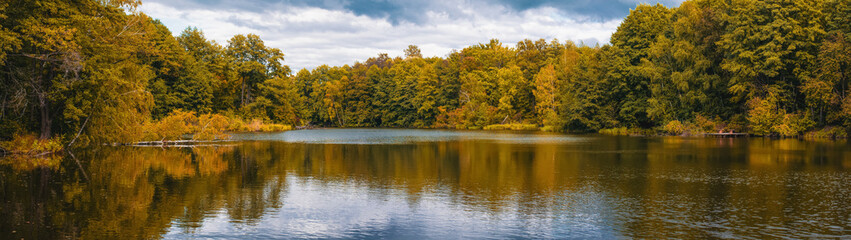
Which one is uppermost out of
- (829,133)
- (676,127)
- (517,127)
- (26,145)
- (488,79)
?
(488,79)

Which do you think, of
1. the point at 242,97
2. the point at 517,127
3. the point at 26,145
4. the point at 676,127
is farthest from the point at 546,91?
the point at 26,145

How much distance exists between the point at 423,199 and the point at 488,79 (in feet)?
267

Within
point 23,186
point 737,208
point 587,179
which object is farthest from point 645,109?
point 23,186

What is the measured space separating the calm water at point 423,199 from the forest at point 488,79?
16.9ft

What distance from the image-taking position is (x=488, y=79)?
94.9 meters

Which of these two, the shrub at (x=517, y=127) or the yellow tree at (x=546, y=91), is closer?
the yellow tree at (x=546, y=91)

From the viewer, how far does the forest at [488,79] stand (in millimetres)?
27312

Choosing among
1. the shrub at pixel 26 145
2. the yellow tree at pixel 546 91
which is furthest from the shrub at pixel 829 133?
the shrub at pixel 26 145

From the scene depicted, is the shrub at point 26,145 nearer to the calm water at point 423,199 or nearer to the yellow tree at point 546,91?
the calm water at point 423,199

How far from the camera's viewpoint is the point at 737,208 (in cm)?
1345

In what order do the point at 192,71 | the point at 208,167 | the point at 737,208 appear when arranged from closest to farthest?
the point at 737,208 → the point at 208,167 → the point at 192,71

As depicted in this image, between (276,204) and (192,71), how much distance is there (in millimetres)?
58607

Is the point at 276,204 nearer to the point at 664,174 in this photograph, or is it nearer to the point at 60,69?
the point at 664,174

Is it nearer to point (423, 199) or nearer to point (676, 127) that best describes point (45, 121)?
point (423, 199)
